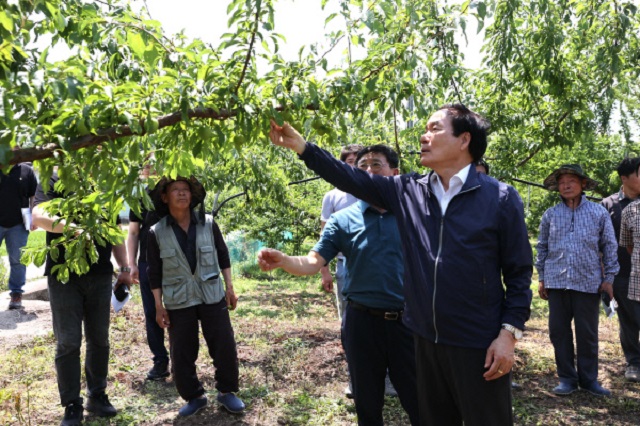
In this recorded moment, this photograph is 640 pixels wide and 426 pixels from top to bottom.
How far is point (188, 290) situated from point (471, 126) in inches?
99.1

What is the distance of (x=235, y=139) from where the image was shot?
249 cm

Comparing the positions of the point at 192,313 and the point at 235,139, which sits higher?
the point at 235,139

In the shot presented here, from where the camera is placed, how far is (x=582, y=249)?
5027 mm

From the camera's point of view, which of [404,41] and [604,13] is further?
[604,13]

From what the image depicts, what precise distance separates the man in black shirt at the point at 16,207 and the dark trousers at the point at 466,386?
5.94 meters

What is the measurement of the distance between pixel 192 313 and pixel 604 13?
3872 mm

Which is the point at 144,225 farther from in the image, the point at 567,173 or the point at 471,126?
the point at 567,173

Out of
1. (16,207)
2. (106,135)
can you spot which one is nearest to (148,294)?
(16,207)

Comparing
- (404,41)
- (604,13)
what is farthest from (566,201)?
(404,41)

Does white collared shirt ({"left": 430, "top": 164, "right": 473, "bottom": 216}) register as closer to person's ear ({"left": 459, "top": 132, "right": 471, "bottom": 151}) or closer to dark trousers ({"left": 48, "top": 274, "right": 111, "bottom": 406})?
person's ear ({"left": 459, "top": 132, "right": 471, "bottom": 151})

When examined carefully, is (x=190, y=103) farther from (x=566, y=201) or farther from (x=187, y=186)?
(x=566, y=201)

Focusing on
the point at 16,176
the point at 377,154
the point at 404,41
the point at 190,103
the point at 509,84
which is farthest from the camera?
the point at 16,176

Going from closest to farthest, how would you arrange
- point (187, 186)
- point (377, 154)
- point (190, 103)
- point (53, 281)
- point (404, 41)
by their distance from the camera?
point (190, 103) < point (404, 41) < point (377, 154) < point (53, 281) < point (187, 186)

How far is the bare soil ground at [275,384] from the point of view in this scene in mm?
4449
